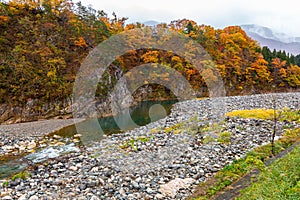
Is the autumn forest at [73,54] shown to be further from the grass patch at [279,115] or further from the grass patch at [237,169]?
the grass patch at [237,169]

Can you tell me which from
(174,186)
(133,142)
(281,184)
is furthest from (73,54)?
(281,184)

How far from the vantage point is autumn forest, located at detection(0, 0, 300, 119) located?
22062mm

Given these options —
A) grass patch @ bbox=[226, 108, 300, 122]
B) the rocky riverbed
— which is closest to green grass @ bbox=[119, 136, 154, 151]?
the rocky riverbed

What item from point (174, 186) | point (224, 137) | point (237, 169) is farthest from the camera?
point (224, 137)

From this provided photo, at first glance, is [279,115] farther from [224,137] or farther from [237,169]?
[237,169]

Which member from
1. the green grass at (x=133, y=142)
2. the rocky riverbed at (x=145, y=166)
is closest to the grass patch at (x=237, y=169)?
the rocky riverbed at (x=145, y=166)

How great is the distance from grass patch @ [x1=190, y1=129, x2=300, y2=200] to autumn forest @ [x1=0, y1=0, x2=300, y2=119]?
19478 millimetres

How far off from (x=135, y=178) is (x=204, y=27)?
44.0 meters

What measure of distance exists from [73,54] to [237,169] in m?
25.8

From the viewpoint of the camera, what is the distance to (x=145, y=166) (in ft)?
26.5

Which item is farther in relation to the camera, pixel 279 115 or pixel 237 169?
pixel 279 115

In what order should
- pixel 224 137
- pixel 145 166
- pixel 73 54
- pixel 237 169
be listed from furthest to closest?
1. pixel 73 54
2. pixel 224 137
3. pixel 145 166
4. pixel 237 169

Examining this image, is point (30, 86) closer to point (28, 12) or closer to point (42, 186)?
point (28, 12)

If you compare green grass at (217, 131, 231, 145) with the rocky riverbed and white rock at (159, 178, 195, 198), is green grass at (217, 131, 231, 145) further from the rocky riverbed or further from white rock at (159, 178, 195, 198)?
white rock at (159, 178, 195, 198)
